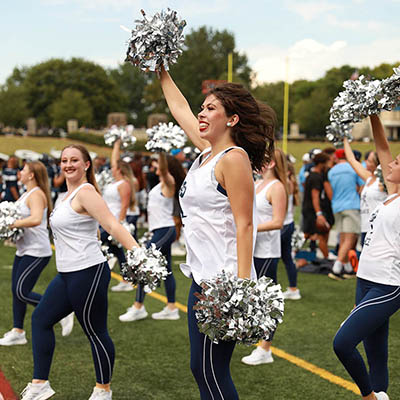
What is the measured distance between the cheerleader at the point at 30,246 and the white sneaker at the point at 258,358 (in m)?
1.91

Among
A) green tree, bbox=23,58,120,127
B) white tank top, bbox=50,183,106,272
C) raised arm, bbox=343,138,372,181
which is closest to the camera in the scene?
white tank top, bbox=50,183,106,272

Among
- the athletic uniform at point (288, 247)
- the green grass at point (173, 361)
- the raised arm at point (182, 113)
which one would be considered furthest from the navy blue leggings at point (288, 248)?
the raised arm at point (182, 113)

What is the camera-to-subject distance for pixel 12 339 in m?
5.48

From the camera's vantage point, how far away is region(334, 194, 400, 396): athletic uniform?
345 cm

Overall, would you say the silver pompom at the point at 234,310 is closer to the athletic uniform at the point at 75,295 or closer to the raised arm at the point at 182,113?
the raised arm at the point at 182,113

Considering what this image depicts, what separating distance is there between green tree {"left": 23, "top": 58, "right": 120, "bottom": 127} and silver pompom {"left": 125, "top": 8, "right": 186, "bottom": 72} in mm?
70888

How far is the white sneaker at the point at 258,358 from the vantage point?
4.98 meters

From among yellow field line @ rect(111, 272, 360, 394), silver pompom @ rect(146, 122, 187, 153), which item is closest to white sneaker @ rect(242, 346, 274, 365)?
yellow field line @ rect(111, 272, 360, 394)

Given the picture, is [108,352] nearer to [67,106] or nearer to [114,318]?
[114,318]

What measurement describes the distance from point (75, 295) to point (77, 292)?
2cm

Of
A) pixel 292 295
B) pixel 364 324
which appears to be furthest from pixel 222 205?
pixel 292 295

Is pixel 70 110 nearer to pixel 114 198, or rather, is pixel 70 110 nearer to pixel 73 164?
pixel 114 198

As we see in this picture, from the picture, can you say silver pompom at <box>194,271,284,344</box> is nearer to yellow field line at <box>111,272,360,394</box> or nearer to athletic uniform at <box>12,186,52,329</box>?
yellow field line at <box>111,272,360,394</box>

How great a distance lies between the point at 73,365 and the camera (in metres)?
4.97
